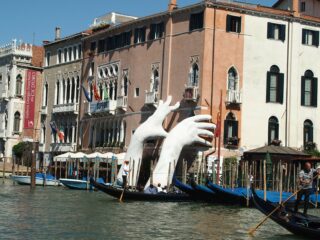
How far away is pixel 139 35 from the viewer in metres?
37.8

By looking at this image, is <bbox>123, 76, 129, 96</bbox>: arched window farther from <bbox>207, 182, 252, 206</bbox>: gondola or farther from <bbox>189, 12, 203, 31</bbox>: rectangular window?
<bbox>207, 182, 252, 206</bbox>: gondola

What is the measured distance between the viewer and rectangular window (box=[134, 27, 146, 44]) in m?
37.4

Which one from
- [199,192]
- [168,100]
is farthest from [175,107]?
[199,192]

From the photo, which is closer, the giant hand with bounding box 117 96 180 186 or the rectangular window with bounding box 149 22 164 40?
the giant hand with bounding box 117 96 180 186

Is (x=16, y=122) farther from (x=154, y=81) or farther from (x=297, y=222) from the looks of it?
(x=297, y=222)

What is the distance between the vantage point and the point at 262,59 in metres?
34.3

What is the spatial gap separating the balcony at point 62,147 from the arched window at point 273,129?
12.9 m

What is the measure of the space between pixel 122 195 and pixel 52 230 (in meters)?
9.40

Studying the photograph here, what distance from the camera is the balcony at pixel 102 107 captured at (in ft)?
129

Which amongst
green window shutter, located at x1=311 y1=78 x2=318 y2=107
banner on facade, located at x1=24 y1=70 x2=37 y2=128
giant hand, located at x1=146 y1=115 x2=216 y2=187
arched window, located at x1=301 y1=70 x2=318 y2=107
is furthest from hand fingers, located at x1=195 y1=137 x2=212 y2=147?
banner on facade, located at x1=24 y1=70 x2=37 y2=128

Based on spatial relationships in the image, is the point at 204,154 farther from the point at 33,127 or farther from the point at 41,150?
the point at 33,127

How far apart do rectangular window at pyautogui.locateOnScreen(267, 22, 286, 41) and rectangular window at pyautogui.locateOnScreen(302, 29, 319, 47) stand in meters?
1.06

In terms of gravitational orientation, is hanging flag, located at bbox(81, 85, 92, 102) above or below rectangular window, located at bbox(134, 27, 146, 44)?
below

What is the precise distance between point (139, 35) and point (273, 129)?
8107 mm
